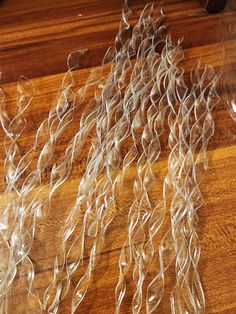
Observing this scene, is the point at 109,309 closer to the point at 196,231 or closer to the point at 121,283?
the point at 121,283

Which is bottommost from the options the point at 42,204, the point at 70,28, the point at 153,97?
the point at 42,204

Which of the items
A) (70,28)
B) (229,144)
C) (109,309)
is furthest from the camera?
(70,28)

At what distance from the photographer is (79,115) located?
2.21 ft

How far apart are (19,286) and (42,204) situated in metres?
0.10

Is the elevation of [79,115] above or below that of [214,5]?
below

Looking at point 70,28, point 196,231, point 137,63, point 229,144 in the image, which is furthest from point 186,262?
point 70,28

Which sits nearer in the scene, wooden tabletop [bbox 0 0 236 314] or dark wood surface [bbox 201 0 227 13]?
wooden tabletop [bbox 0 0 236 314]

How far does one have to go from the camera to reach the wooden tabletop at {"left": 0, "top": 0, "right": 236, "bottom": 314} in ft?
1.80

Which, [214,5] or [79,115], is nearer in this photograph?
[79,115]

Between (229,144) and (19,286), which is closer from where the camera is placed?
(19,286)

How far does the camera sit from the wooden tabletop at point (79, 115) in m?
0.55

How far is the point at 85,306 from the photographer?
1.75ft

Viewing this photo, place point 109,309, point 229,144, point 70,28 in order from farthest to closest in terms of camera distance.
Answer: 1. point 70,28
2. point 229,144
3. point 109,309

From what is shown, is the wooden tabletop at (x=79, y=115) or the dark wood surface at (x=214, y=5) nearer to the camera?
the wooden tabletop at (x=79, y=115)
